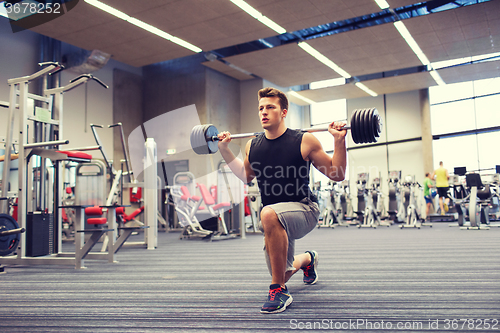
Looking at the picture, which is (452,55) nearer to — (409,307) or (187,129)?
(187,129)

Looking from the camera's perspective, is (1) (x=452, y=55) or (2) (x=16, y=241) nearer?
(2) (x=16, y=241)

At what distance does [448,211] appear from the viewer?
10766 mm

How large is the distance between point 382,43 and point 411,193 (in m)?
3.55

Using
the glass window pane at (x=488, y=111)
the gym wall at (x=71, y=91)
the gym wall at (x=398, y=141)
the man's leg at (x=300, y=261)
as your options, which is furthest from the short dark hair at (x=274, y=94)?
the glass window pane at (x=488, y=111)

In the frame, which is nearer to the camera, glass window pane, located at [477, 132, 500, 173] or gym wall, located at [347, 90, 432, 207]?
glass window pane, located at [477, 132, 500, 173]

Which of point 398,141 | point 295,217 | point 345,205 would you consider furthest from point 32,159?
point 398,141

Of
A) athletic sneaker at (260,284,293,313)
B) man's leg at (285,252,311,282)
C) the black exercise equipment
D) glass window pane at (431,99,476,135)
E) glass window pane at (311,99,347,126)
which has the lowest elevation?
athletic sneaker at (260,284,293,313)

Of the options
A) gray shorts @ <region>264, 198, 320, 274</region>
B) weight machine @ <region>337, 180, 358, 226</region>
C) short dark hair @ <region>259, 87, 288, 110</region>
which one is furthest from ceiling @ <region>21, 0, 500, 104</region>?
gray shorts @ <region>264, 198, 320, 274</region>

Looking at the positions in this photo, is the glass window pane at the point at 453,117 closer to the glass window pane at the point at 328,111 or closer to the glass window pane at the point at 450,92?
the glass window pane at the point at 450,92

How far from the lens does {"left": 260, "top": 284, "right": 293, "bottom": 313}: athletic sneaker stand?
5.92 feet

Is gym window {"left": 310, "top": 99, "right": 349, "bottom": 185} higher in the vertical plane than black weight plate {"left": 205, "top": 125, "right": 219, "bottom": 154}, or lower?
higher

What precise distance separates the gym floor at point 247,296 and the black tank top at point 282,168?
57cm

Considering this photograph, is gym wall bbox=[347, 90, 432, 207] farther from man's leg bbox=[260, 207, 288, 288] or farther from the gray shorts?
man's leg bbox=[260, 207, 288, 288]

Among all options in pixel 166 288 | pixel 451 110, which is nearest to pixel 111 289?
pixel 166 288
